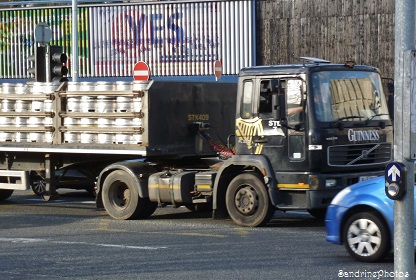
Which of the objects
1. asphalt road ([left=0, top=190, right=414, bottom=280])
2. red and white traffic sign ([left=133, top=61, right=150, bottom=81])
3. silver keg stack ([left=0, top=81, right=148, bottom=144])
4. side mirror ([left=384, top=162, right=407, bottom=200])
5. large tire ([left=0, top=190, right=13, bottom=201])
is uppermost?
red and white traffic sign ([left=133, top=61, right=150, bottom=81])

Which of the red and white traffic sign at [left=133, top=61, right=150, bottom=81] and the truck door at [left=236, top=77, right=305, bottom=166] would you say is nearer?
the truck door at [left=236, top=77, right=305, bottom=166]

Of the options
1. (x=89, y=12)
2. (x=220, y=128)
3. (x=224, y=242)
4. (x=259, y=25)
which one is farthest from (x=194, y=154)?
(x=89, y=12)

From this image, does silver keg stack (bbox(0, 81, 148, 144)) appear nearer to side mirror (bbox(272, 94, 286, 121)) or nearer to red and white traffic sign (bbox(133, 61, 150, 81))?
side mirror (bbox(272, 94, 286, 121))

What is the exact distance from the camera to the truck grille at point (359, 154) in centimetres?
1489

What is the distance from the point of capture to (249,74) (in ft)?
50.3

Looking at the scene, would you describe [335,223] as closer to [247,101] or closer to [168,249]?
[168,249]

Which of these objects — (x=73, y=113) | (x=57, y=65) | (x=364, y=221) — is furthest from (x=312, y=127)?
(x=57, y=65)

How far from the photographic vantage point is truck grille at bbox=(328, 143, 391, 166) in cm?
1489

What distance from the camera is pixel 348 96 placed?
49.6ft

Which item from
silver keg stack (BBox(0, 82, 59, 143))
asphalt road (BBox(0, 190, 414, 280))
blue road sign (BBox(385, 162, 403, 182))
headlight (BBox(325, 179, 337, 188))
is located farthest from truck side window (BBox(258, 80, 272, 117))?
blue road sign (BBox(385, 162, 403, 182))

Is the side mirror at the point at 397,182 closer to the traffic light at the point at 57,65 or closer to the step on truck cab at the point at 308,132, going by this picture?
the step on truck cab at the point at 308,132

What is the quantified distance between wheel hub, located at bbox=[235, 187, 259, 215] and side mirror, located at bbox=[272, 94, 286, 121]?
122cm

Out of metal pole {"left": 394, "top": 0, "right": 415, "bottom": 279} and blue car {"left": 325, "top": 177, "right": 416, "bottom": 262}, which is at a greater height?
metal pole {"left": 394, "top": 0, "right": 415, "bottom": 279}

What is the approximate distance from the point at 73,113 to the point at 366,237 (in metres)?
7.04
